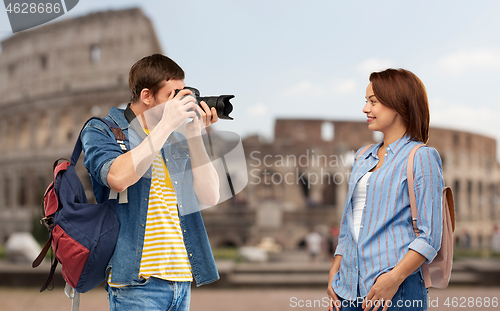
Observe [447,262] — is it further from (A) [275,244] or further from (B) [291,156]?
(B) [291,156]

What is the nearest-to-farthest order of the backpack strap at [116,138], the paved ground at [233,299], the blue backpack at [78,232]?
the blue backpack at [78,232] < the backpack strap at [116,138] < the paved ground at [233,299]

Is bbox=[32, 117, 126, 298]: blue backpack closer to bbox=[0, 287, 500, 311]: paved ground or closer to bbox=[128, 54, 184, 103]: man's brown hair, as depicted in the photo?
bbox=[128, 54, 184, 103]: man's brown hair

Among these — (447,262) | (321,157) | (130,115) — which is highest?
(130,115)

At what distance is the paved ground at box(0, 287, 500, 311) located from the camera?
297 inches

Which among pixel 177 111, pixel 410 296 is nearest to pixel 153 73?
pixel 177 111

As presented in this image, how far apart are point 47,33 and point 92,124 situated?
25.7 m

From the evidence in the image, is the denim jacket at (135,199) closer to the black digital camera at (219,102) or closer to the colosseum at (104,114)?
the black digital camera at (219,102)

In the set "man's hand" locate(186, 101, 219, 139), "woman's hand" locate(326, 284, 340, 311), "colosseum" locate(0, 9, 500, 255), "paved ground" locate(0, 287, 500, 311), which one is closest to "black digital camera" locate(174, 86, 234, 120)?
"man's hand" locate(186, 101, 219, 139)

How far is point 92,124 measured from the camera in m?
1.43

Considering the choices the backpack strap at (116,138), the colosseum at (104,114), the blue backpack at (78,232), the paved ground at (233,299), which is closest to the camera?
the blue backpack at (78,232)

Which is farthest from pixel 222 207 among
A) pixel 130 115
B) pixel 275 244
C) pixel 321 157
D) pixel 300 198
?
pixel 130 115

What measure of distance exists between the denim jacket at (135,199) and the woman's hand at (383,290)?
0.55m

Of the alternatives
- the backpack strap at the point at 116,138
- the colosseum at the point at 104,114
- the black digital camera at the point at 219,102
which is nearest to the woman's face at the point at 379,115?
the black digital camera at the point at 219,102

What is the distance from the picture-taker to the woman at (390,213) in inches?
53.9
